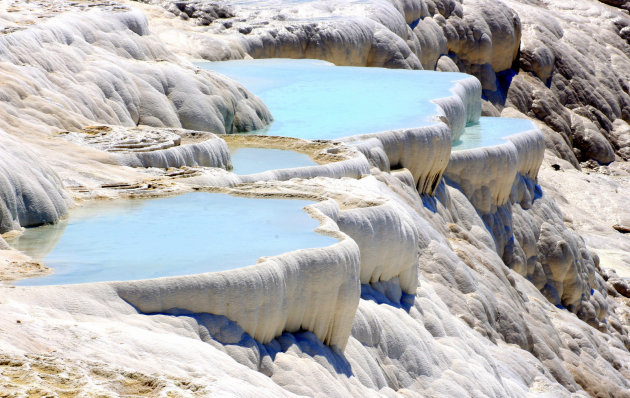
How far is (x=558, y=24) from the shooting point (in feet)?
88.7

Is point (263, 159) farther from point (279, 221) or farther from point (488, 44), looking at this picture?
point (488, 44)

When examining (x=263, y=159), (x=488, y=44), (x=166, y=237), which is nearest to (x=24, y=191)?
(x=166, y=237)

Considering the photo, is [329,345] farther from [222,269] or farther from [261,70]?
[261,70]

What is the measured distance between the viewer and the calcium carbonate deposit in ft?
16.6

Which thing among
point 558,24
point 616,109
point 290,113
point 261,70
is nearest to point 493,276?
point 290,113

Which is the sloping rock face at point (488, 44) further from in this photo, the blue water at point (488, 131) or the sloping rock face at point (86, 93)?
the sloping rock face at point (86, 93)

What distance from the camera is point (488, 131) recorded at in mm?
15430

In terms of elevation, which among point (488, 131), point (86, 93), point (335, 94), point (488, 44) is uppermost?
point (86, 93)

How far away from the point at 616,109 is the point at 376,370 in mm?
20380

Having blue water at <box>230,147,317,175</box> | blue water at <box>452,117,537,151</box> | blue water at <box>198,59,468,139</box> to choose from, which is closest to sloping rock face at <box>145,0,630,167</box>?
blue water at <box>198,59,468,139</box>

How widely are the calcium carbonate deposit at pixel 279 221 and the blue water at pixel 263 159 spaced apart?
0.14 ft

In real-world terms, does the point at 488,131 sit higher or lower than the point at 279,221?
lower

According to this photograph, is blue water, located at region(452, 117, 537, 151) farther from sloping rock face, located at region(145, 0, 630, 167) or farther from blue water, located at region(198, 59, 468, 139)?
sloping rock face, located at region(145, 0, 630, 167)

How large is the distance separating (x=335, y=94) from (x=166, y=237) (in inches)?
333
